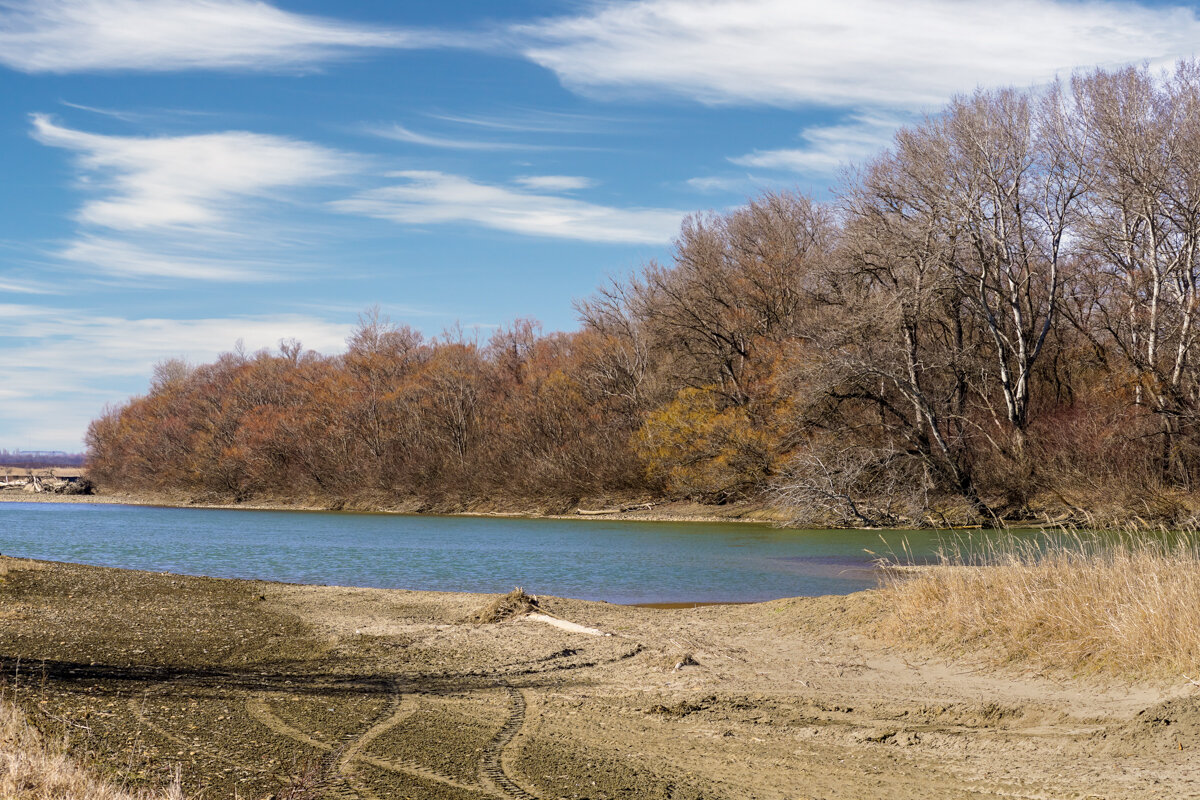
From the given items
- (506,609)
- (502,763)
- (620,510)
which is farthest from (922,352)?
(502,763)

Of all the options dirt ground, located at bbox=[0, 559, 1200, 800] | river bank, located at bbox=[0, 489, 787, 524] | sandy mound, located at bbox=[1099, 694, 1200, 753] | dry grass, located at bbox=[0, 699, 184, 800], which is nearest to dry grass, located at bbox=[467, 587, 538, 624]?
dirt ground, located at bbox=[0, 559, 1200, 800]

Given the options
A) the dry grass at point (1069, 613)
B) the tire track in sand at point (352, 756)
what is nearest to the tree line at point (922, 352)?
the dry grass at point (1069, 613)

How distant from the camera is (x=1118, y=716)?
812cm

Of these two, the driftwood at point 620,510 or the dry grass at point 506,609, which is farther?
the driftwood at point 620,510

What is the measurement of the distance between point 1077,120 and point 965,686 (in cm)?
3313

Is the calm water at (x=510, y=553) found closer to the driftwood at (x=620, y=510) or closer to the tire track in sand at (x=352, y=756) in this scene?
the driftwood at (x=620, y=510)

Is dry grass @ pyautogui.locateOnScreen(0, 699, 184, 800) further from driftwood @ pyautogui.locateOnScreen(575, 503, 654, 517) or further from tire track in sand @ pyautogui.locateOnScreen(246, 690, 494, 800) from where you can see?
driftwood @ pyautogui.locateOnScreen(575, 503, 654, 517)

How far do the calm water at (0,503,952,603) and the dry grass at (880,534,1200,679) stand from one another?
3580 mm

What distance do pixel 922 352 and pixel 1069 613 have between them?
98.7ft

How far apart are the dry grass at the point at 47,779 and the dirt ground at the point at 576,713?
47 centimetres

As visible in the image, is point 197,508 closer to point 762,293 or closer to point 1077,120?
point 762,293

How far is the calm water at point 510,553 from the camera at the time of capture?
21750mm

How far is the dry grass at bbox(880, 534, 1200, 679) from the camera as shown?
9.10m

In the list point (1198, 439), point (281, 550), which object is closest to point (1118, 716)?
point (281, 550)
